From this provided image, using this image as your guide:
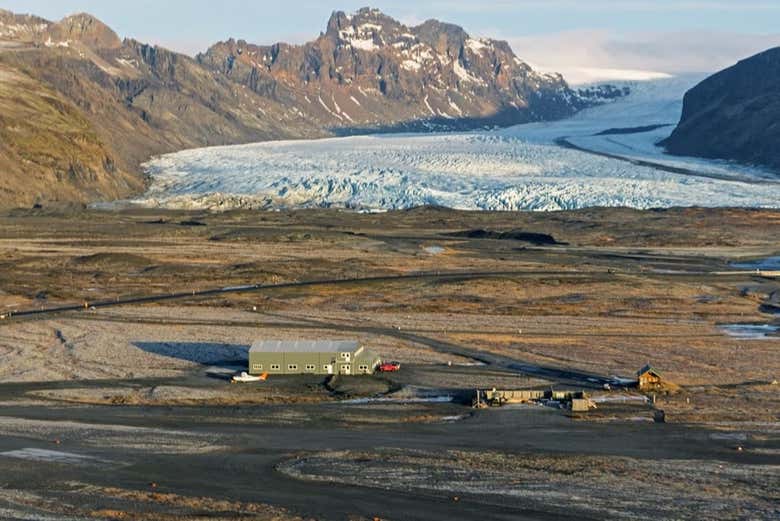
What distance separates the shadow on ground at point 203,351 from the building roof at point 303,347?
2678mm

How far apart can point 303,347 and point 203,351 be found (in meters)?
7.44

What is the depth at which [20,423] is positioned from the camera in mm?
53969

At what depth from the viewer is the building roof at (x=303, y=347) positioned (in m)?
66.7

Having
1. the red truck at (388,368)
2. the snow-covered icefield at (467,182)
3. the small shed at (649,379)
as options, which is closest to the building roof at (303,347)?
the red truck at (388,368)

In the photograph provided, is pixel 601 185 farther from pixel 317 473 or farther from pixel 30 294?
pixel 317 473

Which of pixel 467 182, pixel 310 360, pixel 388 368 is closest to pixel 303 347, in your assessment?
pixel 310 360

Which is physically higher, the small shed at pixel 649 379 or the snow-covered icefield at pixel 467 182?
the snow-covered icefield at pixel 467 182

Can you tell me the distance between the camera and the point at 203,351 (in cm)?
7262

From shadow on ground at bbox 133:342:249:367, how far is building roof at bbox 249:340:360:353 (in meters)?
2.68

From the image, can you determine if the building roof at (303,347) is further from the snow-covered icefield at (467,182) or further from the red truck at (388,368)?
the snow-covered icefield at (467,182)

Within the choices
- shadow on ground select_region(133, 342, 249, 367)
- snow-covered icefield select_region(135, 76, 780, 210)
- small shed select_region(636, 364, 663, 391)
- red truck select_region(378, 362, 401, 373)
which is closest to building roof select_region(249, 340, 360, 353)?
red truck select_region(378, 362, 401, 373)

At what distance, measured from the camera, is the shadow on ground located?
70238mm

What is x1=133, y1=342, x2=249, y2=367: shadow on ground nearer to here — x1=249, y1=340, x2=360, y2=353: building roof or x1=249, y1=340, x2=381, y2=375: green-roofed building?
x1=249, y1=340, x2=360, y2=353: building roof

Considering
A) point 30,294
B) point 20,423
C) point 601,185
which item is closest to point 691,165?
point 601,185
